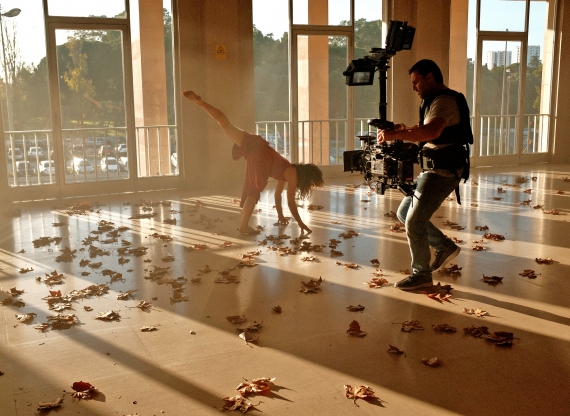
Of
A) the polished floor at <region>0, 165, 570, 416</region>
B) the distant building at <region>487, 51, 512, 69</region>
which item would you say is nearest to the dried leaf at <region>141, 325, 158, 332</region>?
the polished floor at <region>0, 165, 570, 416</region>

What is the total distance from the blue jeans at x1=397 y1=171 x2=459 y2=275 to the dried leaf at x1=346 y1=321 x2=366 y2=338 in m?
0.82

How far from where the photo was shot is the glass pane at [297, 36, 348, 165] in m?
9.54

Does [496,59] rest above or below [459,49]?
below

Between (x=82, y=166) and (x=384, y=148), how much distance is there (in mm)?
5631

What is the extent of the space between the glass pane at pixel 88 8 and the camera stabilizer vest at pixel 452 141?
19.1 feet

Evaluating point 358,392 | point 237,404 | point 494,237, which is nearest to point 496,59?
point 494,237

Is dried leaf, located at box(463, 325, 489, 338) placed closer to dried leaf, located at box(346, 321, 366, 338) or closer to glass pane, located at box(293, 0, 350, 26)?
dried leaf, located at box(346, 321, 366, 338)

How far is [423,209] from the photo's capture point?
3.74 meters

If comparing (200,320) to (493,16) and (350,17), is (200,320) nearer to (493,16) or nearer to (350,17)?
(350,17)

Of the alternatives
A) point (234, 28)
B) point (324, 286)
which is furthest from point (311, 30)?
point (324, 286)

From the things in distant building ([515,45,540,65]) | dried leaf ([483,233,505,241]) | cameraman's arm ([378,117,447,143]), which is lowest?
dried leaf ([483,233,505,241])

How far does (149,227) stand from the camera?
6.09 meters

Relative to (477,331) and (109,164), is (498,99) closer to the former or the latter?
(109,164)

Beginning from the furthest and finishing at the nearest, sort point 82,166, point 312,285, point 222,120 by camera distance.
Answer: point 82,166 < point 222,120 < point 312,285
